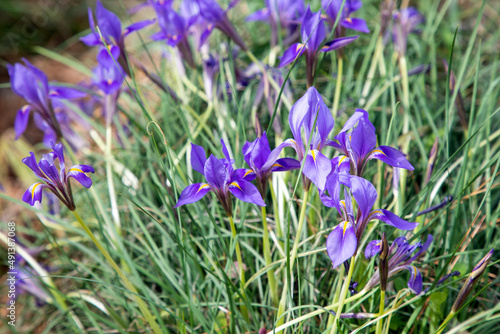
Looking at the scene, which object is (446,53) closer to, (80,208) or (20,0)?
(80,208)

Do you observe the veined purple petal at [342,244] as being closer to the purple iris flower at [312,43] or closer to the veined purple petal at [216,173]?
the veined purple petal at [216,173]

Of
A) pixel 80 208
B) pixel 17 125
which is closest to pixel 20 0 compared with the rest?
pixel 80 208

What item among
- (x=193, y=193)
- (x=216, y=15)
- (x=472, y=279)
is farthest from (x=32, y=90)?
(x=472, y=279)

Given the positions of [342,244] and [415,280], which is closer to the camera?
[342,244]

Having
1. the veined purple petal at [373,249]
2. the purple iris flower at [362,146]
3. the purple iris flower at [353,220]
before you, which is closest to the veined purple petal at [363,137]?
the purple iris flower at [362,146]

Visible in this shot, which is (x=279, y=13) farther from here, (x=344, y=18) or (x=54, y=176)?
(x=54, y=176)

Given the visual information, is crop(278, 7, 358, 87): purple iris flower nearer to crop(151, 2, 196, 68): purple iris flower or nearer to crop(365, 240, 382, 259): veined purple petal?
crop(365, 240, 382, 259): veined purple petal
